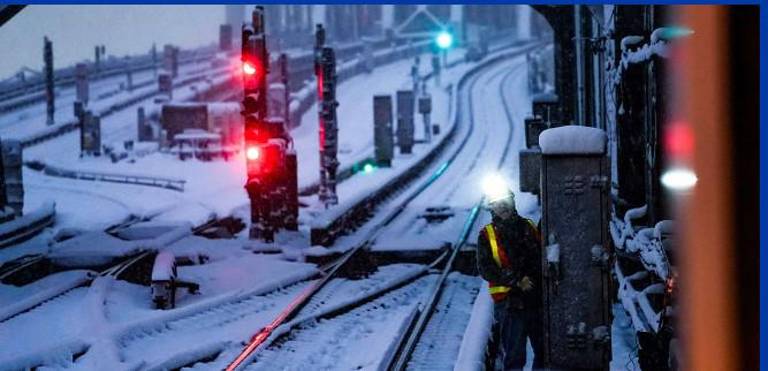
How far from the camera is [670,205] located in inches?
376

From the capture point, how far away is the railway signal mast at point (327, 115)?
21547 mm

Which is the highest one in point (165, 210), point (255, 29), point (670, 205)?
point (255, 29)

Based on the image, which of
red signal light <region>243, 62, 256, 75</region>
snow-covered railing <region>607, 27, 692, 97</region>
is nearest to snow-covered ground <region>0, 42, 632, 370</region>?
snow-covered railing <region>607, 27, 692, 97</region>

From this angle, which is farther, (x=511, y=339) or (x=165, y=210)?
(x=165, y=210)

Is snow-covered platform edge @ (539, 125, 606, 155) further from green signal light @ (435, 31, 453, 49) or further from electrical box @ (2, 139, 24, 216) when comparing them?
green signal light @ (435, 31, 453, 49)

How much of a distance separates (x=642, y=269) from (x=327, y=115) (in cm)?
1171

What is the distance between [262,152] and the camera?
1795 cm

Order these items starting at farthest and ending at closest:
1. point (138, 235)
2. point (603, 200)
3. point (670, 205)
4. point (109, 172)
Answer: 1. point (109, 172)
2. point (138, 235)
3. point (670, 205)
4. point (603, 200)

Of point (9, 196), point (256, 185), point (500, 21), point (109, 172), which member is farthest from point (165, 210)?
point (500, 21)

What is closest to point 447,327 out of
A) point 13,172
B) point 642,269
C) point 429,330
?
point 429,330

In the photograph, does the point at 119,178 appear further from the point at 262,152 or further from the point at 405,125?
the point at 262,152

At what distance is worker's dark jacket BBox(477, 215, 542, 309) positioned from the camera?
8094 mm

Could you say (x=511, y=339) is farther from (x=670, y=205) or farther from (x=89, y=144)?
(x=89, y=144)

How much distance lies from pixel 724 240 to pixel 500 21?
10639 centimetres
